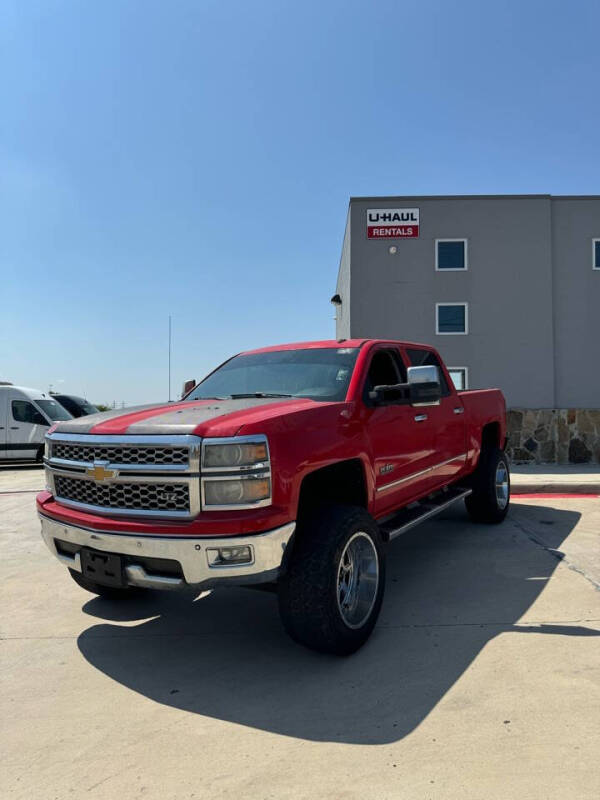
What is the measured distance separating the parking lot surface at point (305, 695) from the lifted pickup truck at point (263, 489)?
14.0 inches

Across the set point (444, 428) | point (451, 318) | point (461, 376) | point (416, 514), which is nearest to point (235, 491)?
point (416, 514)

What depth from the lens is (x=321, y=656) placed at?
10.8ft

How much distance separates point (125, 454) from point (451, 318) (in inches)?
660

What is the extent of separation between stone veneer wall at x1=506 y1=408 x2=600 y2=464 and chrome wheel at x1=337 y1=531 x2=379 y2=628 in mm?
8436

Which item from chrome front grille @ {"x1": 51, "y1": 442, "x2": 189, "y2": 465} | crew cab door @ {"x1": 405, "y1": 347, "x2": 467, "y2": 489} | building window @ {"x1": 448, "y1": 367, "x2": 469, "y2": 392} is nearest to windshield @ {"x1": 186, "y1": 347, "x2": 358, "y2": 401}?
crew cab door @ {"x1": 405, "y1": 347, "x2": 467, "y2": 489}

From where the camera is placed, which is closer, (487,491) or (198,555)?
(198,555)

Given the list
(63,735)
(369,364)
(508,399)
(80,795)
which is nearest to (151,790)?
(80,795)

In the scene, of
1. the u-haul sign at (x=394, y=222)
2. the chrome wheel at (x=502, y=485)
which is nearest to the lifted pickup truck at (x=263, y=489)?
the chrome wheel at (x=502, y=485)

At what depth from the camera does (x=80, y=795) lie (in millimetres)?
2170

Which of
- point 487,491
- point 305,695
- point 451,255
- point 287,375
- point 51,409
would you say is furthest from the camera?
point 451,255

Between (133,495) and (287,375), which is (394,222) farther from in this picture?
(133,495)

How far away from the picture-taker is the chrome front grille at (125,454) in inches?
117

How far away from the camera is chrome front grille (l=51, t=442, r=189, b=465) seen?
298cm

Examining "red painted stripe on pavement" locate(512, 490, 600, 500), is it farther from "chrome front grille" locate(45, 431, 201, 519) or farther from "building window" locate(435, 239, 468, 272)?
"building window" locate(435, 239, 468, 272)
